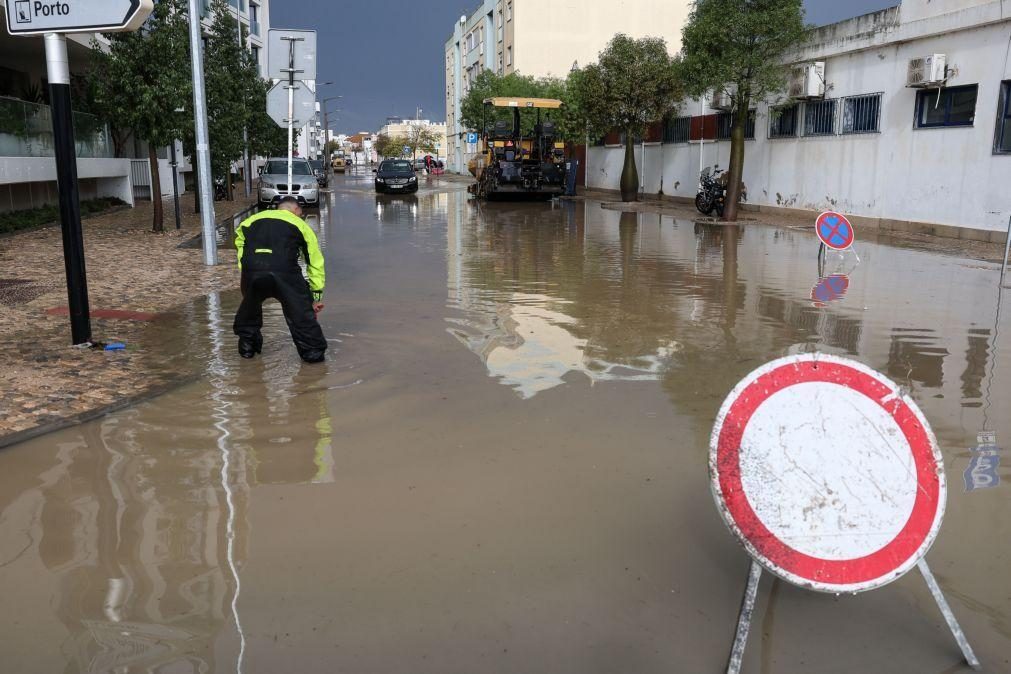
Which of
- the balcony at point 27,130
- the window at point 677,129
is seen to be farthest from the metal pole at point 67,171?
the window at point 677,129

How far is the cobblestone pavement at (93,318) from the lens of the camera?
6180 millimetres

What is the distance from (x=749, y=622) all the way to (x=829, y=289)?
939cm

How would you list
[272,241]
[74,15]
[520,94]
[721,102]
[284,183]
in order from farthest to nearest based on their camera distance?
[520,94], [721,102], [284,183], [272,241], [74,15]

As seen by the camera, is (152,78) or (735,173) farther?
(735,173)

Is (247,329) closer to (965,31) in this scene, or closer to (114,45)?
(114,45)

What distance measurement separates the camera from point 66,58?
23.5ft

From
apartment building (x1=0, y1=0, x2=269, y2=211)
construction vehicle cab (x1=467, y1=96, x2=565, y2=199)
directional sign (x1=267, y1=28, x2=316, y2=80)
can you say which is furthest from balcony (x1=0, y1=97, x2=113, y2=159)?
construction vehicle cab (x1=467, y1=96, x2=565, y2=199)

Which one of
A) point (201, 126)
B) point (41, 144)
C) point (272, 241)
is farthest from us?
point (41, 144)

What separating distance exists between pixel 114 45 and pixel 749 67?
14545 millimetres

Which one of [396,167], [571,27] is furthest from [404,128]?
[396,167]

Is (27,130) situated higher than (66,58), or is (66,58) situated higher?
(66,58)

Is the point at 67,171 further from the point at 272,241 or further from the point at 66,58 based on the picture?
the point at 272,241

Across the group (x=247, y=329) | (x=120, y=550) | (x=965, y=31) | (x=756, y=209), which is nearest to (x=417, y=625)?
(x=120, y=550)

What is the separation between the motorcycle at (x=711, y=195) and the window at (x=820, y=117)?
275cm
